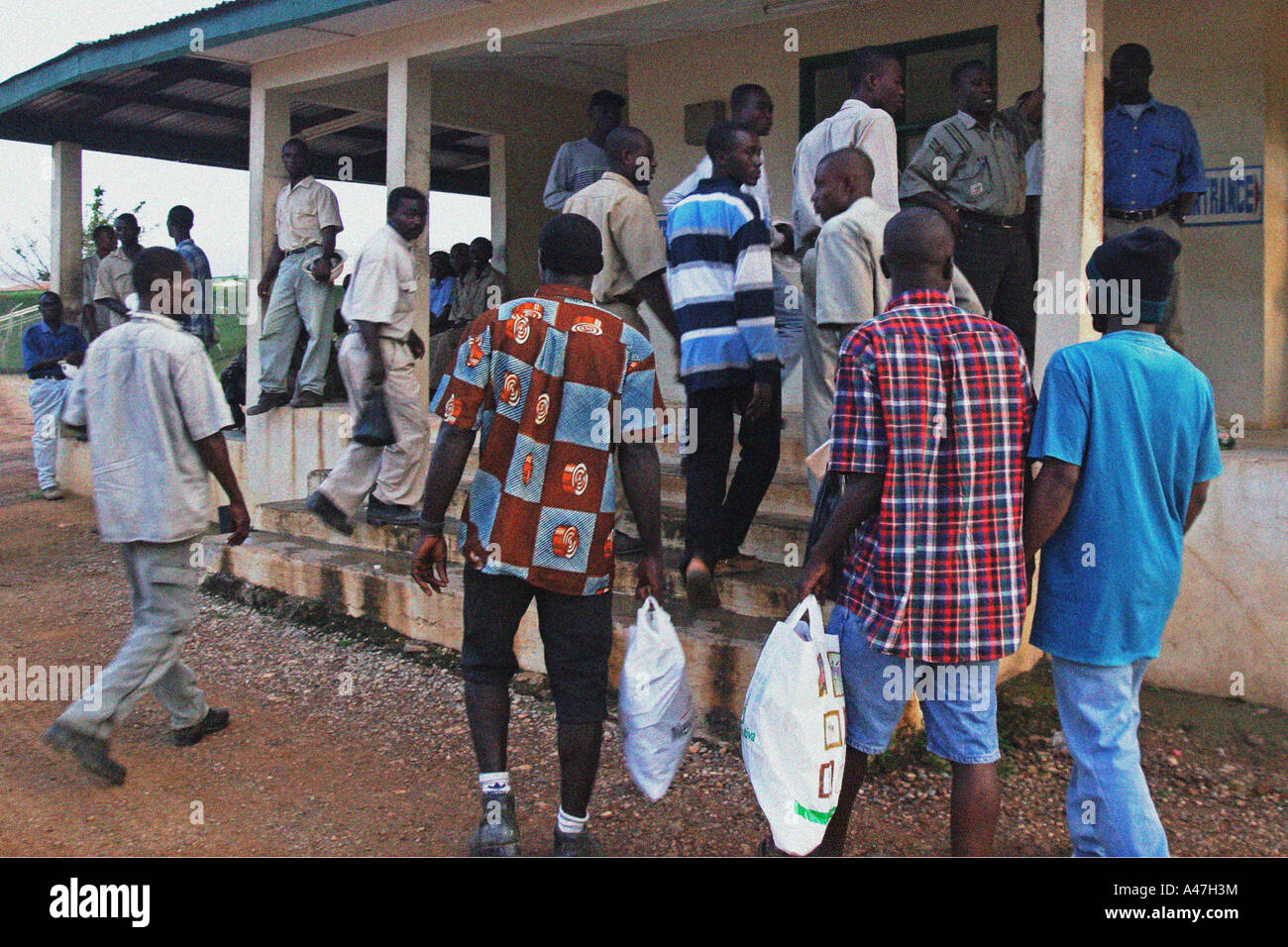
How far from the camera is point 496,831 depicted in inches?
129

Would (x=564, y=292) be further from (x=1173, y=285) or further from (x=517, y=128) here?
(x=517, y=128)

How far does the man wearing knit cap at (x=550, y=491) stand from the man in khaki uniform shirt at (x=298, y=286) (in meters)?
5.29

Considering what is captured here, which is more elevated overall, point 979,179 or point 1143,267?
point 979,179

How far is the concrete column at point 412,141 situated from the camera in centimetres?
757

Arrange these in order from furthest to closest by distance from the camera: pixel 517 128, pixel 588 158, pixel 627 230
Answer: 1. pixel 517 128
2. pixel 588 158
3. pixel 627 230

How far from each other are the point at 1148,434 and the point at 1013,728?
1859 mm

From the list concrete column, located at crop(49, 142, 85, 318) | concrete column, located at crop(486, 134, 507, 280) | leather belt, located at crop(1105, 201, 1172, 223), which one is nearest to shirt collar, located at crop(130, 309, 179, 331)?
leather belt, located at crop(1105, 201, 1172, 223)

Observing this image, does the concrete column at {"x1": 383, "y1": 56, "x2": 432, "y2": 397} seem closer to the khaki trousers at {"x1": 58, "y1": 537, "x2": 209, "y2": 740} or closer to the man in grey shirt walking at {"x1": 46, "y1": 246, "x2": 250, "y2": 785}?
the man in grey shirt walking at {"x1": 46, "y1": 246, "x2": 250, "y2": 785}

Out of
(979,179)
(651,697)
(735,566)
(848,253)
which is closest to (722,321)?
(848,253)

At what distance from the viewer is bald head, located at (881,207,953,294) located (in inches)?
114

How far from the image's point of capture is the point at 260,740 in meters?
4.65

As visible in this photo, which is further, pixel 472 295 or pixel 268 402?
pixel 472 295

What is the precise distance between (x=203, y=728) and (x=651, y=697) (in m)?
2.32

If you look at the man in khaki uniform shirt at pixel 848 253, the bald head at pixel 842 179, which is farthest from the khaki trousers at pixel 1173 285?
the bald head at pixel 842 179
